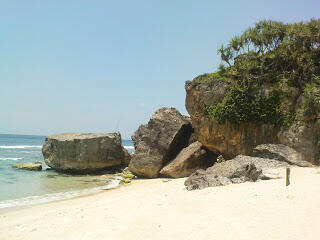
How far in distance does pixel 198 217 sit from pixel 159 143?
40.8ft

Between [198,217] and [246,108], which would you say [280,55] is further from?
[198,217]

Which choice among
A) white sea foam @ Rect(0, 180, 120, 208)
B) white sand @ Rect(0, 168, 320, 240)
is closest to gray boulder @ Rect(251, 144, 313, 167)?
white sand @ Rect(0, 168, 320, 240)

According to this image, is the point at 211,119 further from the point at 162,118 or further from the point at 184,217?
the point at 184,217

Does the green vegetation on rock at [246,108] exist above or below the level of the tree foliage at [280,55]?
below

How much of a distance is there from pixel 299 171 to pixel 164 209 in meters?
6.57

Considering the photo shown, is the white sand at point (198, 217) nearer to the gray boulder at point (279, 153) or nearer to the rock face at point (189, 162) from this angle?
the gray boulder at point (279, 153)

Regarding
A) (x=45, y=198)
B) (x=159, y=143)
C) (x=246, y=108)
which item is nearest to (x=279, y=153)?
(x=246, y=108)

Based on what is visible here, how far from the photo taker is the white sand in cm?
652

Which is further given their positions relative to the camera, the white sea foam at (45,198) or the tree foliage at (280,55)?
the tree foliage at (280,55)

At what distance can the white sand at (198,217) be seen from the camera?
6516 mm

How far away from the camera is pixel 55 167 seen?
2627cm

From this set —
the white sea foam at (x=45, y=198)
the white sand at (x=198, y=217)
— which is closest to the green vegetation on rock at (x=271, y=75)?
the white sand at (x=198, y=217)

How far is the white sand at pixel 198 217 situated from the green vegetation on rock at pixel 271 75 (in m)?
6.71

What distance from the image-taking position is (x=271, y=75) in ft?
59.1
